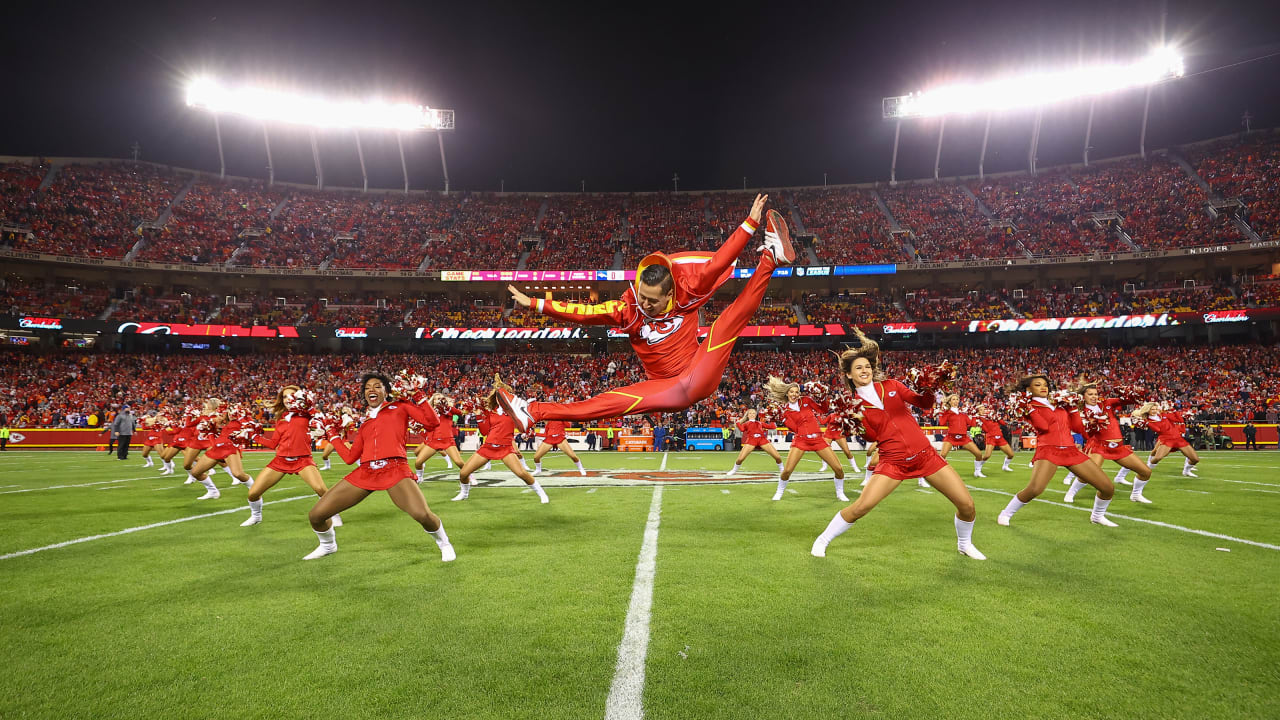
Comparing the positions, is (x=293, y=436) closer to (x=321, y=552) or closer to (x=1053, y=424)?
(x=321, y=552)

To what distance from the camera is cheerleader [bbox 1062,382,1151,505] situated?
9.45 meters

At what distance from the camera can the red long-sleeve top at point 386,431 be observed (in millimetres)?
6727

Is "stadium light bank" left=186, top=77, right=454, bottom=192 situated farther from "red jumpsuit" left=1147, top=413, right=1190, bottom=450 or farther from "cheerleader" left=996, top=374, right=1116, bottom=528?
"cheerleader" left=996, top=374, right=1116, bottom=528

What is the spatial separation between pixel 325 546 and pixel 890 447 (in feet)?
22.4

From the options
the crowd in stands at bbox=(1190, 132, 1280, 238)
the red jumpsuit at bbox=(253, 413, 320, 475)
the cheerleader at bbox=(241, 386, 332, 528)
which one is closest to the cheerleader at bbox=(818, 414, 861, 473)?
the cheerleader at bbox=(241, 386, 332, 528)

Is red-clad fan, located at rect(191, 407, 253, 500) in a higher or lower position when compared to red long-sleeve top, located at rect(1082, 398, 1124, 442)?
lower

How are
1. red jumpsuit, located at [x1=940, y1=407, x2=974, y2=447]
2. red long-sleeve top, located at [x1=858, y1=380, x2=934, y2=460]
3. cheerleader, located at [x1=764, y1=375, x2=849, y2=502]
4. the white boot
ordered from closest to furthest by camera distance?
red long-sleeve top, located at [x1=858, y1=380, x2=934, y2=460]
the white boot
cheerleader, located at [x1=764, y1=375, x2=849, y2=502]
red jumpsuit, located at [x1=940, y1=407, x2=974, y2=447]

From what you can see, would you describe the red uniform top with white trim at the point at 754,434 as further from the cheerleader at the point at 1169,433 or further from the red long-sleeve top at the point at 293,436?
the red long-sleeve top at the point at 293,436

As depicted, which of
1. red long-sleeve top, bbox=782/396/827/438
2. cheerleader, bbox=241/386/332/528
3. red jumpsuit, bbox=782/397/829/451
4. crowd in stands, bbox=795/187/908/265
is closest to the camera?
cheerleader, bbox=241/386/332/528

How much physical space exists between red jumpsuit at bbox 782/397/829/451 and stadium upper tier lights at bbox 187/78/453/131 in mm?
47872

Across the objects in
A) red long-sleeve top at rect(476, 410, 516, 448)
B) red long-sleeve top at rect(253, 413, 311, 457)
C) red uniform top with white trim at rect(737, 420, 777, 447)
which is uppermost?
red long-sleeve top at rect(253, 413, 311, 457)

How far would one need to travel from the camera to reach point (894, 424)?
6867mm

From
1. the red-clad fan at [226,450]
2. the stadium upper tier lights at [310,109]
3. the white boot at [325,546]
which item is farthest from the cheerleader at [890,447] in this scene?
the stadium upper tier lights at [310,109]

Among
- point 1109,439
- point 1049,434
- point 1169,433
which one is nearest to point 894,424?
point 1049,434
